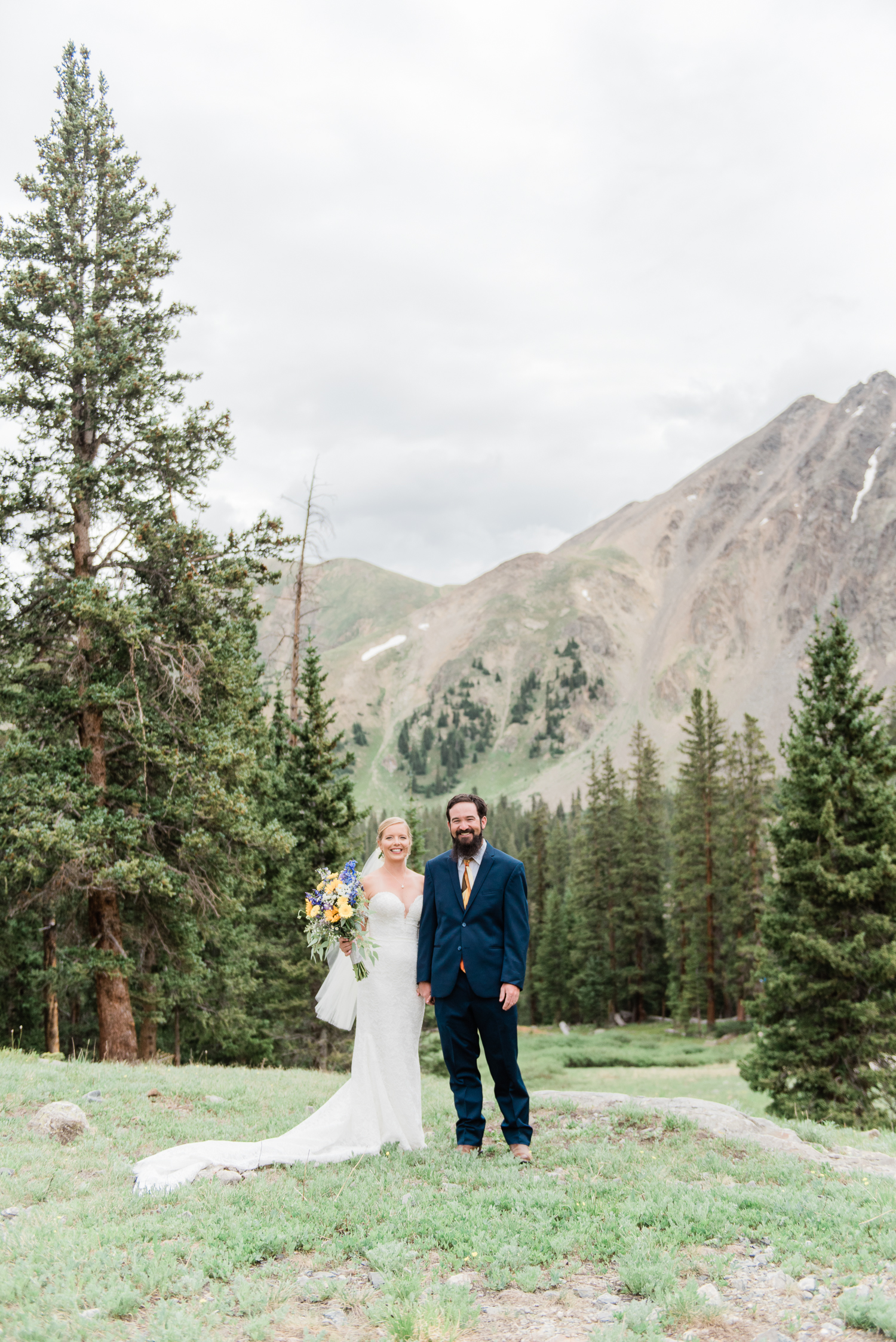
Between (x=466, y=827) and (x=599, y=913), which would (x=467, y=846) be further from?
(x=599, y=913)

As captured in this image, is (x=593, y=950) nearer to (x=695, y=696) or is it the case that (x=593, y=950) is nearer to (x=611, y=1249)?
(x=695, y=696)

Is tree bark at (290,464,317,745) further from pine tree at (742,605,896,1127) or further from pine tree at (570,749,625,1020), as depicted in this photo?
pine tree at (570,749,625,1020)

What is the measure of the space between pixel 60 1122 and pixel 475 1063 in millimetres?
3943

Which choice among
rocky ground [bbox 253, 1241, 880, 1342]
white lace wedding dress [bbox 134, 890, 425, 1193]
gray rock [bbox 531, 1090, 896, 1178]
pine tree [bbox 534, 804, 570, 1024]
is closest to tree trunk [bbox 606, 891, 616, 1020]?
pine tree [bbox 534, 804, 570, 1024]

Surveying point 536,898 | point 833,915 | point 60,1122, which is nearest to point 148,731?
point 60,1122

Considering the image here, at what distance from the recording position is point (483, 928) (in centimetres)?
722

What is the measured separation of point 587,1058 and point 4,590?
34.9 m

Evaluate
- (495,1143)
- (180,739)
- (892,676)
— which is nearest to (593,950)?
(180,739)

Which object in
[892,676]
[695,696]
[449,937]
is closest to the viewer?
[449,937]

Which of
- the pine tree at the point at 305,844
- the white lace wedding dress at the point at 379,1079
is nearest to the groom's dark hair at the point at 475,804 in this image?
the white lace wedding dress at the point at 379,1079

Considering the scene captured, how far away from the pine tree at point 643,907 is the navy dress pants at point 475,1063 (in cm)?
5310

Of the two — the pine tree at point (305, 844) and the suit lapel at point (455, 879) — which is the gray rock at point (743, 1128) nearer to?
the suit lapel at point (455, 879)

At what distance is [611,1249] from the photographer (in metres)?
5.06

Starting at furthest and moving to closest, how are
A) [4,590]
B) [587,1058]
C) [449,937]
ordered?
[587,1058], [4,590], [449,937]
